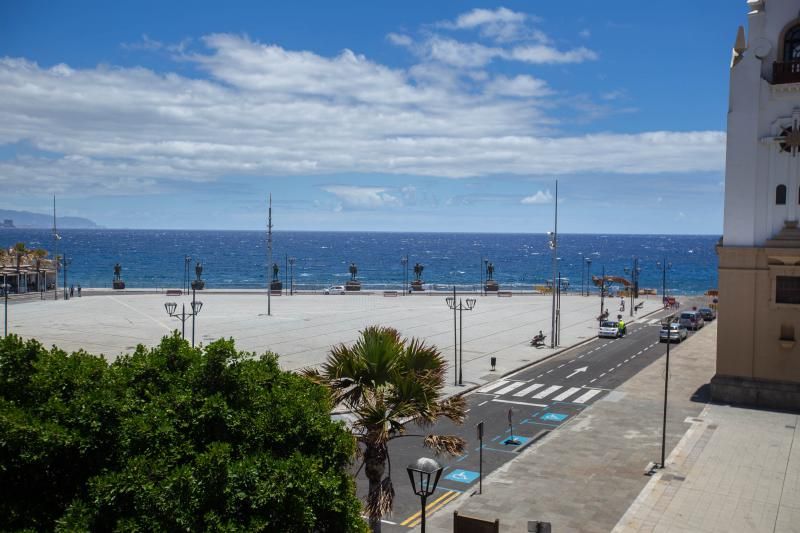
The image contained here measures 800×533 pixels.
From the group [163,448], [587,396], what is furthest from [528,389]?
[163,448]

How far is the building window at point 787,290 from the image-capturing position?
111ft

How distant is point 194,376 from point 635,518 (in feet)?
49.3

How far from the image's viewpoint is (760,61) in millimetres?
34312

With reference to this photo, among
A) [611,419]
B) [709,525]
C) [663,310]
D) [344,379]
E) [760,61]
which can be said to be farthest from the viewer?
[663,310]

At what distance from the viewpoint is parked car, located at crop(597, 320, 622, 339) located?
5785 centimetres

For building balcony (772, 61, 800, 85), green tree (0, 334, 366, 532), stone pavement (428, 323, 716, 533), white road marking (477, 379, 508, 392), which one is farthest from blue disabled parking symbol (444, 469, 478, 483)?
building balcony (772, 61, 800, 85)

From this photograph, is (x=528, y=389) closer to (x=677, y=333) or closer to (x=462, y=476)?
(x=462, y=476)

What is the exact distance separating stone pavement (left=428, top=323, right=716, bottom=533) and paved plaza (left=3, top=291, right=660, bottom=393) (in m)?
8.95

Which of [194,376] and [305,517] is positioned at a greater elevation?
[194,376]

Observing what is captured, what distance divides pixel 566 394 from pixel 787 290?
39.5 feet

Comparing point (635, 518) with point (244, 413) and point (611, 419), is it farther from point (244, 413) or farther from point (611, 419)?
point (244, 413)

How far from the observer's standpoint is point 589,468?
25172mm

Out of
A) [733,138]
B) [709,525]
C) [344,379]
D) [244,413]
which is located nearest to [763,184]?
[733,138]

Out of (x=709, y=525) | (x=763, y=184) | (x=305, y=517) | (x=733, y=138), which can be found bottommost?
(x=709, y=525)
